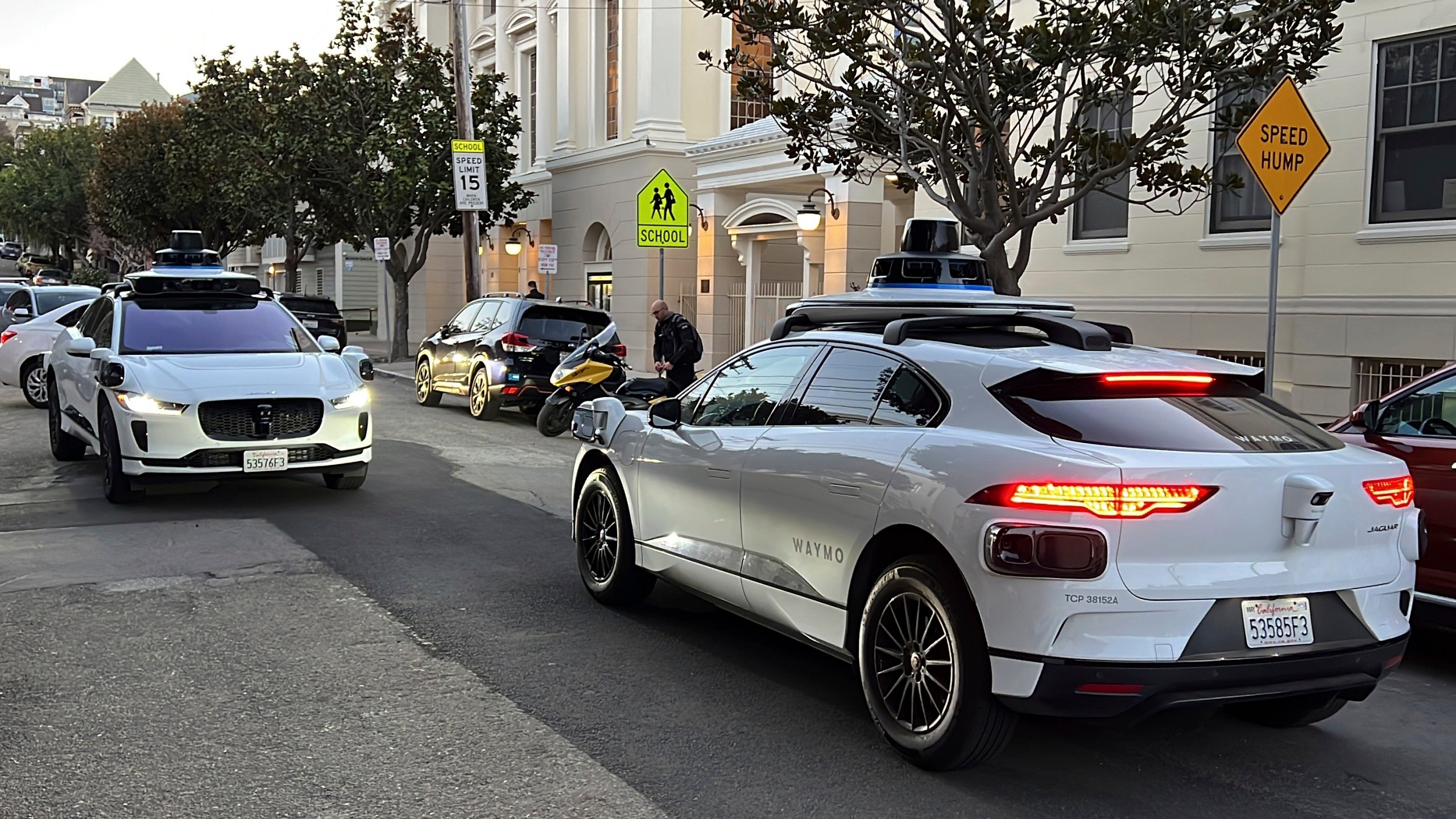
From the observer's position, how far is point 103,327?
456 inches

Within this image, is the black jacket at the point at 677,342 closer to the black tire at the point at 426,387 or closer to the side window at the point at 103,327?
the black tire at the point at 426,387

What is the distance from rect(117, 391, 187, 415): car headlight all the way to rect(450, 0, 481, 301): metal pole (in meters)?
16.8

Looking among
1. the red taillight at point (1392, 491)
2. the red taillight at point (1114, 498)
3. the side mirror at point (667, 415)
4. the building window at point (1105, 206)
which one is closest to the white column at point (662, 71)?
the building window at point (1105, 206)

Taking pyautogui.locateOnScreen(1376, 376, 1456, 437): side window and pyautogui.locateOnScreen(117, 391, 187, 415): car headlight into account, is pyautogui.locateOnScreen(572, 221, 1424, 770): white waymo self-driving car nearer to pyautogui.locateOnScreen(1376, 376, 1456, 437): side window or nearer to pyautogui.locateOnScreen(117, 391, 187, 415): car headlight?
pyautogui.locateOnScreen(1376, 376, 1456, 437): side window

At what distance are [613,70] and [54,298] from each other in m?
13.7

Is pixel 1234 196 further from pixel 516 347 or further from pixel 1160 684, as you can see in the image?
pixel 1160 684

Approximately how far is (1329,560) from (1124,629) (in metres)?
0.85

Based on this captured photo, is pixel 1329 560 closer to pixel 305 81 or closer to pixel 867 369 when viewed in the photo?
pixel 867 369

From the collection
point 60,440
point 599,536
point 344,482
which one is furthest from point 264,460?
point 60,440

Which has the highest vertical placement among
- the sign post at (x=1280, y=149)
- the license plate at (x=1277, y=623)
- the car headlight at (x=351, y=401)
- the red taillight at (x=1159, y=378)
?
the sign post at (x=1280, y=149)

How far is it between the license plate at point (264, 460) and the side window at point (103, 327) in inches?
78.4

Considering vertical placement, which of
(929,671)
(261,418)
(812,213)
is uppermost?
(812,213)

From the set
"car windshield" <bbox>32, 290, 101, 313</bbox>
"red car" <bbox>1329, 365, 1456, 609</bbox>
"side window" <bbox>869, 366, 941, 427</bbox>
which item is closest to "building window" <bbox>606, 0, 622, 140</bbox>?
"car windshield" <bbox>32, 290, 101, 313</bbox>

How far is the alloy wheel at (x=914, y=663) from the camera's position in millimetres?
4746
